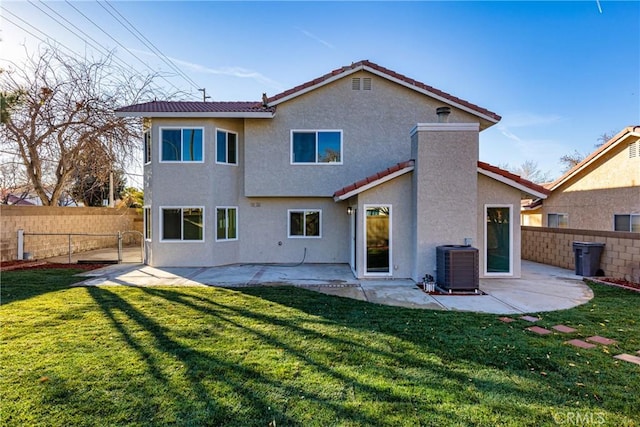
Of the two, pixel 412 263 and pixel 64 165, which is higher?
pixel 64 165

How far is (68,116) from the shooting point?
656 inches

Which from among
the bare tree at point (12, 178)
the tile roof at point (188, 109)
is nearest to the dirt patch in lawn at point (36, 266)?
the bare tree at point (12, 178)

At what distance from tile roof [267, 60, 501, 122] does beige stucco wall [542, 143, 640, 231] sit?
262 inches

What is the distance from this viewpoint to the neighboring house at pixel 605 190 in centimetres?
1381

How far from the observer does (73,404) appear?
3.59 m

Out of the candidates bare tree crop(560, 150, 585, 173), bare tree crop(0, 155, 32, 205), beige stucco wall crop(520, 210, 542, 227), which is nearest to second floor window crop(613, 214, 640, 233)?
beige stucco wall crop(520, 210, 542, 227)

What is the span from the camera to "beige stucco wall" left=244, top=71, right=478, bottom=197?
13617 millimetres

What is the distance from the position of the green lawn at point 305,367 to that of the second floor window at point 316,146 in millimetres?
7780

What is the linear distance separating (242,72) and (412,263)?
51.4ft

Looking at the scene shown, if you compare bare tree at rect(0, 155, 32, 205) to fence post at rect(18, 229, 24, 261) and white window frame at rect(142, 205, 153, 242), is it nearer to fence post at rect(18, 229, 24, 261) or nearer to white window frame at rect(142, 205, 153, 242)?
fence post at rect(18, 229, 24, 261)

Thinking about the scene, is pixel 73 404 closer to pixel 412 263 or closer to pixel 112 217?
pixel 412 263

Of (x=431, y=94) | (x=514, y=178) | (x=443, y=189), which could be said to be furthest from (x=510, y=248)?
(x=431, y=94)

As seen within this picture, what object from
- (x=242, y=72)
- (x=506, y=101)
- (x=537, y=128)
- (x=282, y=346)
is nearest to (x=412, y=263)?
(x=282, y=346)

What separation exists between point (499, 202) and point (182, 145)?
41.0 feet
